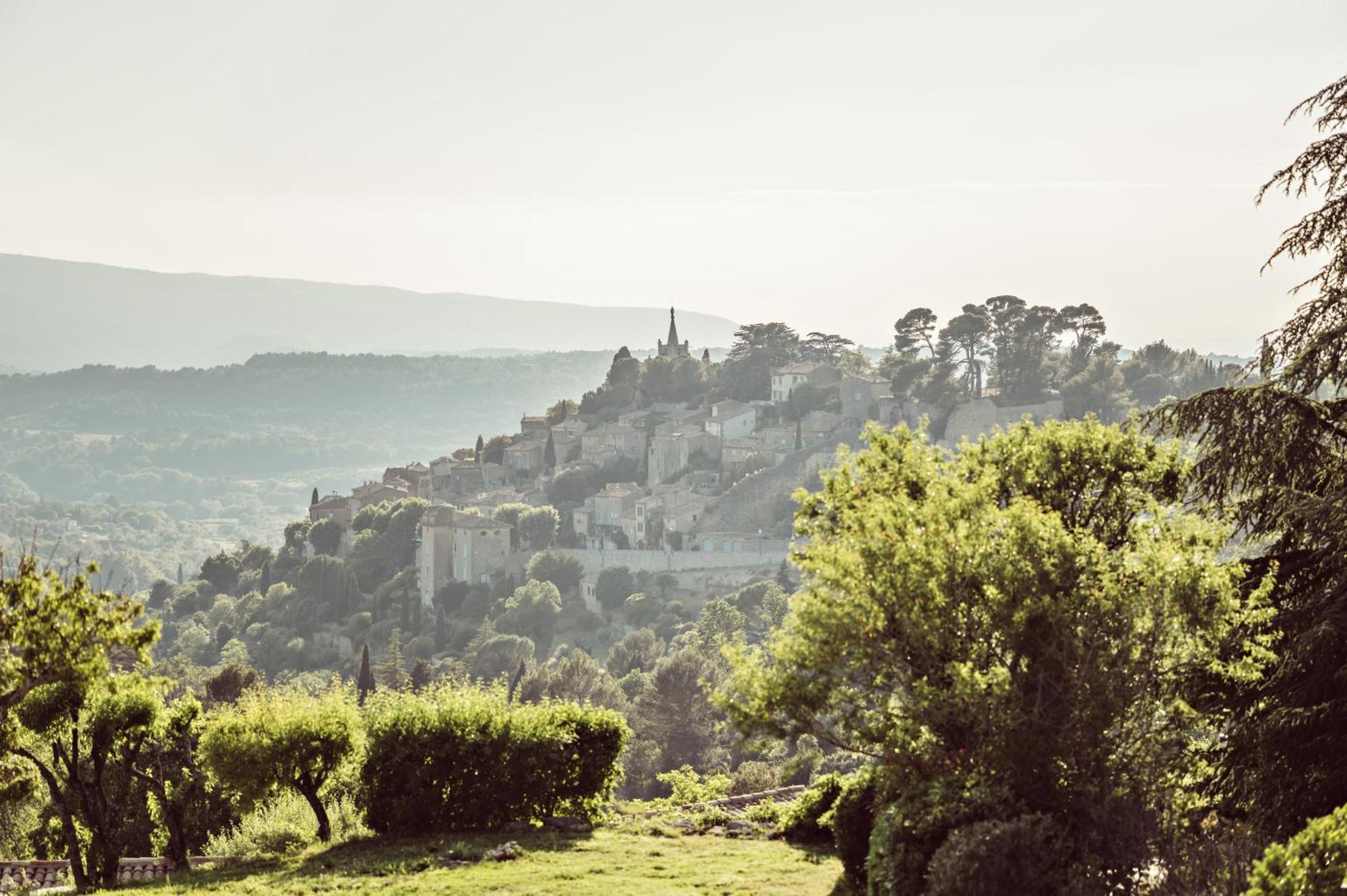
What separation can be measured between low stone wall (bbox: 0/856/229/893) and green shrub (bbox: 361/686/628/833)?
2335mm

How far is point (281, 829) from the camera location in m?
17.7

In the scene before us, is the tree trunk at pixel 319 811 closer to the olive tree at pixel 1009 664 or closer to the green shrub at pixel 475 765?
the green shrub at pixel 475 765

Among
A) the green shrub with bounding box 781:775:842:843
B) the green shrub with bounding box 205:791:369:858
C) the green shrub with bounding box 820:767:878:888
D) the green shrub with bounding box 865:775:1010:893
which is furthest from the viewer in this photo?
the green shrub with bounding box 205:791:369:858

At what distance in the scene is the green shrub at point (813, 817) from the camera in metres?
14.3

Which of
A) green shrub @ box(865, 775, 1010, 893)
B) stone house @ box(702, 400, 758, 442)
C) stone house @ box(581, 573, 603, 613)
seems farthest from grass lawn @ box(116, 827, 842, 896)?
stone house @ box(702, 400, 758, 442)

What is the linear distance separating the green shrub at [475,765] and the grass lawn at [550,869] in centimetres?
61

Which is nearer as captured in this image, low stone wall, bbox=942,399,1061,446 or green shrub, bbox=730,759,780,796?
green shrub, bbox=730,759,780,796

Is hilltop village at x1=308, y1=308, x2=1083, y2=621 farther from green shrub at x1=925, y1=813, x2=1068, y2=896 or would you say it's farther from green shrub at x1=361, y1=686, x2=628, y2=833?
green shrub at x1=925, y1=813, x2=1068, y2=896

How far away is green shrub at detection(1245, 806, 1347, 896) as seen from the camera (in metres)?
6.10

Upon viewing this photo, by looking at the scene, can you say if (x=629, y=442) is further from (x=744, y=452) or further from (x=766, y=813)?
(x=766, y=813)

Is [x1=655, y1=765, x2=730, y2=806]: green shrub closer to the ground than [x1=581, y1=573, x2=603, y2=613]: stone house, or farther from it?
farther from it

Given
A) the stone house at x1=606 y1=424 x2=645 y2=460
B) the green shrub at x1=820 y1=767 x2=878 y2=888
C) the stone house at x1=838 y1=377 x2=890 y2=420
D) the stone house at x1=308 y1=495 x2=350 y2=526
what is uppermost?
the stone house at x1=838 y1=377 x2=890 y2=420

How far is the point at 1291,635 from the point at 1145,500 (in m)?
1.70

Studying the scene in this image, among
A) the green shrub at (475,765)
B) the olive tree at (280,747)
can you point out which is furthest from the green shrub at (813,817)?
the olive tree at (280,747)
